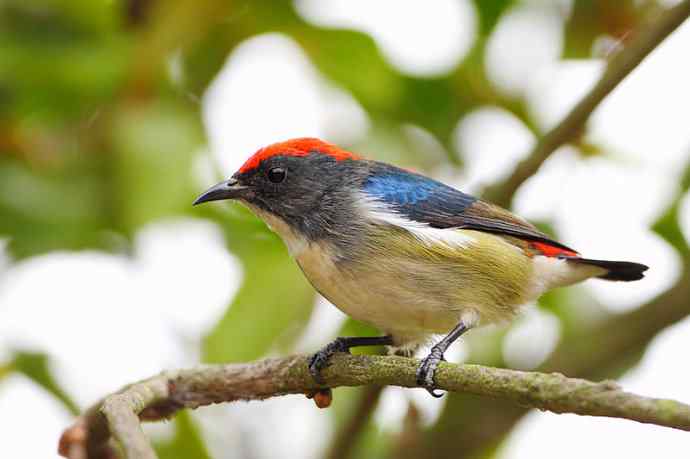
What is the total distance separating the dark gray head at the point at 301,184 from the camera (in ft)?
14.5

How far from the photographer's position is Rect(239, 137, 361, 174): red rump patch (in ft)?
15.4

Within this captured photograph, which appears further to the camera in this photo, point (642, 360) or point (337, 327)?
point (642, 360)

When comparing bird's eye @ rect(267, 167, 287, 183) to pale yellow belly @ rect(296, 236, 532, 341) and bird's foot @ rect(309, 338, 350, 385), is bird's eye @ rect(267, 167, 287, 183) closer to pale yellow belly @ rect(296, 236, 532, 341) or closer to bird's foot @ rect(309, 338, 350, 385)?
pale yellow belly @ rect(296, 236, 532, 341)

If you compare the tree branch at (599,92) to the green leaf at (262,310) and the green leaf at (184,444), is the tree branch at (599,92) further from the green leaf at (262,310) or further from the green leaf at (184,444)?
the green leaf at (184,444)

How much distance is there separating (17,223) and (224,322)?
46.1 inches

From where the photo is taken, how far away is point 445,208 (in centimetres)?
458

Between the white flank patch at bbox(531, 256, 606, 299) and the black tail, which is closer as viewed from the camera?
the white flank patch at bbox(531, 256, 606, 299)

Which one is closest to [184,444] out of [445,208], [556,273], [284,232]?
[284,232]

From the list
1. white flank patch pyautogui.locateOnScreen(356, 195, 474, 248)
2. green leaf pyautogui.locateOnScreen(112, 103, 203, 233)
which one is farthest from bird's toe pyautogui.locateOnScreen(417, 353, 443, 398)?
green leaf pyautogui.locateOnScreen(112, 103, 203, 233)

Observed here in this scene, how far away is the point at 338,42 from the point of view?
182 inches

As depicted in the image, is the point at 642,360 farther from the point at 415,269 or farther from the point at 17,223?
the point at 17,223

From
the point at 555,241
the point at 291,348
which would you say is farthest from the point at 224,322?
the point at 555,241

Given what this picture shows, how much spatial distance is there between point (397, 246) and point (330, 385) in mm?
833

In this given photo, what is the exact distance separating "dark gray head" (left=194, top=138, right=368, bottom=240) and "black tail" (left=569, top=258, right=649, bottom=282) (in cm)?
118
